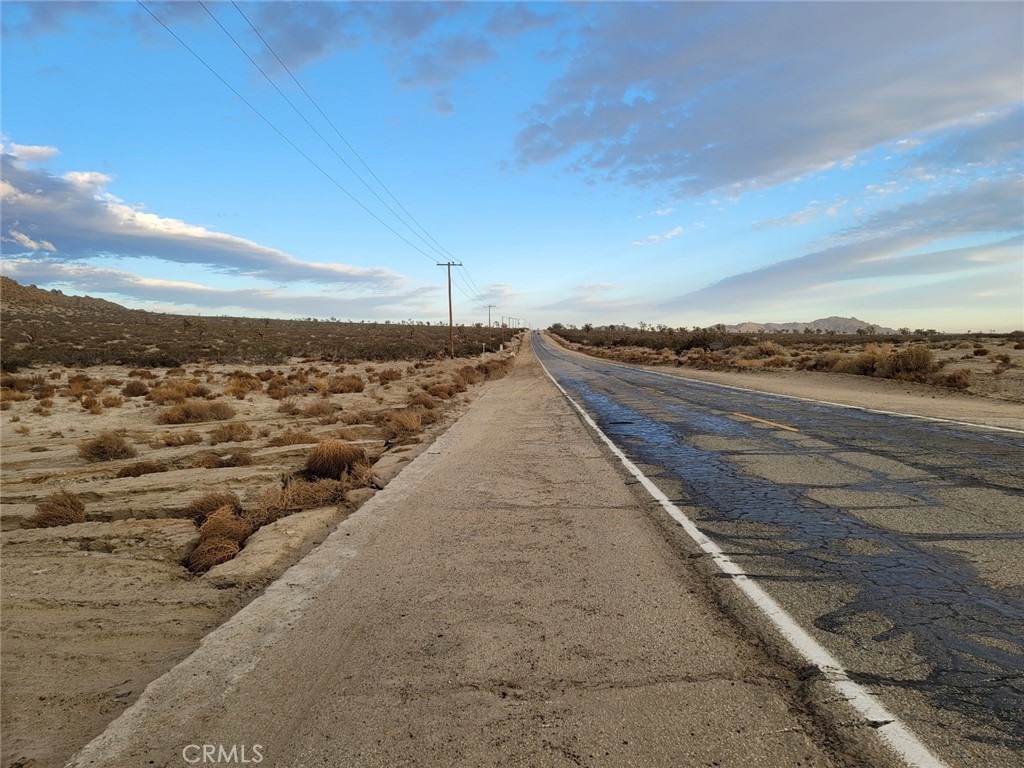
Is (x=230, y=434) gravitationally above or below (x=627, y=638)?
below

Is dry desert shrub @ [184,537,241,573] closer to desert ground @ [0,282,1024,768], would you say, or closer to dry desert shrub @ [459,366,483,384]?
desert ground @ [0,282,1024,768]

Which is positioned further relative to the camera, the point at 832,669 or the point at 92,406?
the point at 92,406

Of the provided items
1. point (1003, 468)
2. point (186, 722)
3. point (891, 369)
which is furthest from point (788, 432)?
point (891, 369)

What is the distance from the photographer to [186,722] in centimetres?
303

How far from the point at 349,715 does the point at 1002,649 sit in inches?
146

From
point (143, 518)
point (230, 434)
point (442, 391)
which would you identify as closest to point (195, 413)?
point (230, 434)

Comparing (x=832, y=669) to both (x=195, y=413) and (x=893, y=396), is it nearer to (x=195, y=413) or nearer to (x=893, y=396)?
(x=195, y=413)

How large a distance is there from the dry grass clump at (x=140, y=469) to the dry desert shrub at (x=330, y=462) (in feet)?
9.15

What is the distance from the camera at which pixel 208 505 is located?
7.28 metres

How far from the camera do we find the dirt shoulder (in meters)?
13.3

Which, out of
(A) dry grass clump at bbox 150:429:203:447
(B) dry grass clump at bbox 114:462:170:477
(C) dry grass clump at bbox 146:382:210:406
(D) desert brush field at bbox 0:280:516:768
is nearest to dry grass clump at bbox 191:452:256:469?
(D) desert brush field at bbox 0:280:516:768

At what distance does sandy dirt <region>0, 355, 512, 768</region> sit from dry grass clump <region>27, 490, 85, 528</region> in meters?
0.13

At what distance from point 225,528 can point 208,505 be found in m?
1.20

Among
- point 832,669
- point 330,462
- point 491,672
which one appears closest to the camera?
point 832,669
